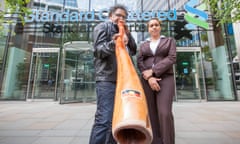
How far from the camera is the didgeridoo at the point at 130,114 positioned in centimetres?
55

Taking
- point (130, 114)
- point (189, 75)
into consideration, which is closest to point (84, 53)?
point (189, 75)

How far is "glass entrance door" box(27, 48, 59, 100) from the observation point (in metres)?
8.36

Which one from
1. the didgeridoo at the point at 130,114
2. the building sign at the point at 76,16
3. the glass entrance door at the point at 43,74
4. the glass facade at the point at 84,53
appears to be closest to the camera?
the didgeridoo at the point at 130,114

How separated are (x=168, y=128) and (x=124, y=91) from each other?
939 millimetres

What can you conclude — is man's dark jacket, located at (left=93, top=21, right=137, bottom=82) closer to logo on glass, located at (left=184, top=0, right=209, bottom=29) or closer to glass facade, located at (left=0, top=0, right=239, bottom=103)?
glass facade, located at (left=0, top=0, right=239, bottom=103)

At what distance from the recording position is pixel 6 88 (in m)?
8.23

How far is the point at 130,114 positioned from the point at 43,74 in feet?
30.4

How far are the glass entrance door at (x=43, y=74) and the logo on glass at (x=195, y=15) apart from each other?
26.1 ft

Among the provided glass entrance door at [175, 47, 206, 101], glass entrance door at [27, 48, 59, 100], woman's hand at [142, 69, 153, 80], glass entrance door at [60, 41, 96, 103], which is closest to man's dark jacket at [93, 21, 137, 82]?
woman's hand at [142, 69, 153, 80]

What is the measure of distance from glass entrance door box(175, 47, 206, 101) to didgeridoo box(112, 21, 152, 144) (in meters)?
7.79

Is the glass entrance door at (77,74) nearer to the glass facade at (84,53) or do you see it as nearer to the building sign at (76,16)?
the glass facade at (84,53)

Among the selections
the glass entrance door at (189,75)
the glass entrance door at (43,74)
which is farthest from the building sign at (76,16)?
the glass entrance door at (189,75)

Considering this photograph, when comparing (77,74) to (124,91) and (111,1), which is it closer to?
(111,1)

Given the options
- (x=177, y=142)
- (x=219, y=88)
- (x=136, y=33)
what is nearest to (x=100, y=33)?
(x=177, y=142)
